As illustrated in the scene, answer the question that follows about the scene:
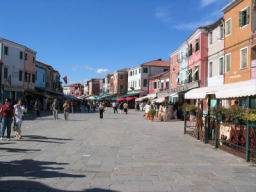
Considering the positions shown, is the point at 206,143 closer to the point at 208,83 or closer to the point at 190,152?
the point at 190,152

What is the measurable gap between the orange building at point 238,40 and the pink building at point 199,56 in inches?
336

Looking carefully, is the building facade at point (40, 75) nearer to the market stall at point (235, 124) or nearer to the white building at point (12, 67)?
the white building at point (12, 67)

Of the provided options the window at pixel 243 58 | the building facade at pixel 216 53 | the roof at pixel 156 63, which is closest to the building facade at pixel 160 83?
the roof at pixel 156 63

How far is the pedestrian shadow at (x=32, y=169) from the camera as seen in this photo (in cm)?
965

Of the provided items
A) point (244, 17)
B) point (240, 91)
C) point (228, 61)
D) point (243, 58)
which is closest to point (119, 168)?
point (240, 91)

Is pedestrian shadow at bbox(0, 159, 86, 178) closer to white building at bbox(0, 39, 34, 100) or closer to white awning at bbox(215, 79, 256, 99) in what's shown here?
white awning at bbox(215, 79, 256, 99)

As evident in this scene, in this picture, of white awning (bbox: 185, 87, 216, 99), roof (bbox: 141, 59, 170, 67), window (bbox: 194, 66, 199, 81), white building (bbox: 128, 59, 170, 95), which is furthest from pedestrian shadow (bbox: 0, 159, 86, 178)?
roof (bbox: 141, 59, 170, 67)

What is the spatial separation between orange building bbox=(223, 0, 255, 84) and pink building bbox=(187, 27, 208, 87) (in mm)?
8542

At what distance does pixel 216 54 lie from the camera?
3669cm

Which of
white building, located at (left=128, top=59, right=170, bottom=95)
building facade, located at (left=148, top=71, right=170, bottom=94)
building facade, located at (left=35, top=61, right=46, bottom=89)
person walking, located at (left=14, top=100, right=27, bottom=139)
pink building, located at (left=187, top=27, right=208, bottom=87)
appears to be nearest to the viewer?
person walking, located at (left=14, top=100, right=27, bottom=139)

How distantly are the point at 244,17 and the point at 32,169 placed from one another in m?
22.7

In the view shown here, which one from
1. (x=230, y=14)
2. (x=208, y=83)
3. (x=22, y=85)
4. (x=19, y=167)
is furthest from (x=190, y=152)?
(x=22, y=85)

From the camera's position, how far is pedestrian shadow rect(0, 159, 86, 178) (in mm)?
9651

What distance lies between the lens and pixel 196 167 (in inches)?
445
